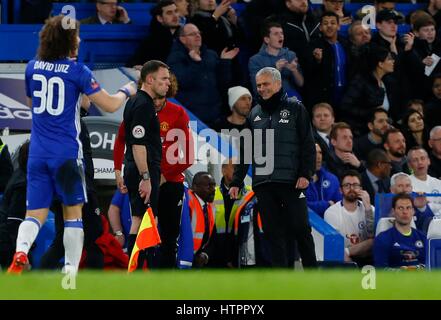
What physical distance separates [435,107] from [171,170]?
5.62 m

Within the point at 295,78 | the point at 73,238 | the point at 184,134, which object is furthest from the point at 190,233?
the point at 295,78

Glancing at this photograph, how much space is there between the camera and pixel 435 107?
1745 cm

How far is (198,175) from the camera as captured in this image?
14.1 metres

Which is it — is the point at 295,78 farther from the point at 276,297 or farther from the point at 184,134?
the point at 276,297

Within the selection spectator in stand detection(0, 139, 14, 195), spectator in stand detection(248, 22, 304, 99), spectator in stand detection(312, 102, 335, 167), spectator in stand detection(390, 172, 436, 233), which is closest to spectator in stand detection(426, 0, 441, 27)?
spectator in stand detection(248, 22, 304, 99)

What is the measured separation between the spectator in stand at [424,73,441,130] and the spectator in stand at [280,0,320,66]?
1.65 m

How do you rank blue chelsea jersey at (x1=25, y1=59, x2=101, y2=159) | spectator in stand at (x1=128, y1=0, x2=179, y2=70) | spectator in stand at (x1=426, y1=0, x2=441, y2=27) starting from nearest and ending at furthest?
blue chelsea jersey at (x1=25, y1=59, x2=101, y2=159)
spectator in stand at (x1=128, y1=0, x2=179, y2=70)
spectator in stand at (x1=426, y1=0, x2=441, y2=27)

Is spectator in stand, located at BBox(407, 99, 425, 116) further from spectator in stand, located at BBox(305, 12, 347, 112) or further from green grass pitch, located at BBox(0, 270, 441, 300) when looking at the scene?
green grass pitch, located at BBox(0, 270, 441, 300)

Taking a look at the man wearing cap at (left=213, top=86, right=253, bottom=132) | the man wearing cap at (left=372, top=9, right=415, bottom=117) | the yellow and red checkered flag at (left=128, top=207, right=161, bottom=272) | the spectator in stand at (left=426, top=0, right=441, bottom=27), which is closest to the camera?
the yellow and red checkered flag at (left=128, top=207, right=161, bottom=272)

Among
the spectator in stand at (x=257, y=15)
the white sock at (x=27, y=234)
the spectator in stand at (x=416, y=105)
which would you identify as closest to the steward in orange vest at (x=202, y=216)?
the white sock at (x=27, y=234)

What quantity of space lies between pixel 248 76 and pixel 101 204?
269cm

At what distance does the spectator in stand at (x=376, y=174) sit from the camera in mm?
15703

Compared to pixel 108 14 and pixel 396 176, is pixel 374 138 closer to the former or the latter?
pixel 396 176

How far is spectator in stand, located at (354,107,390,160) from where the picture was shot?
16578 millimetres
